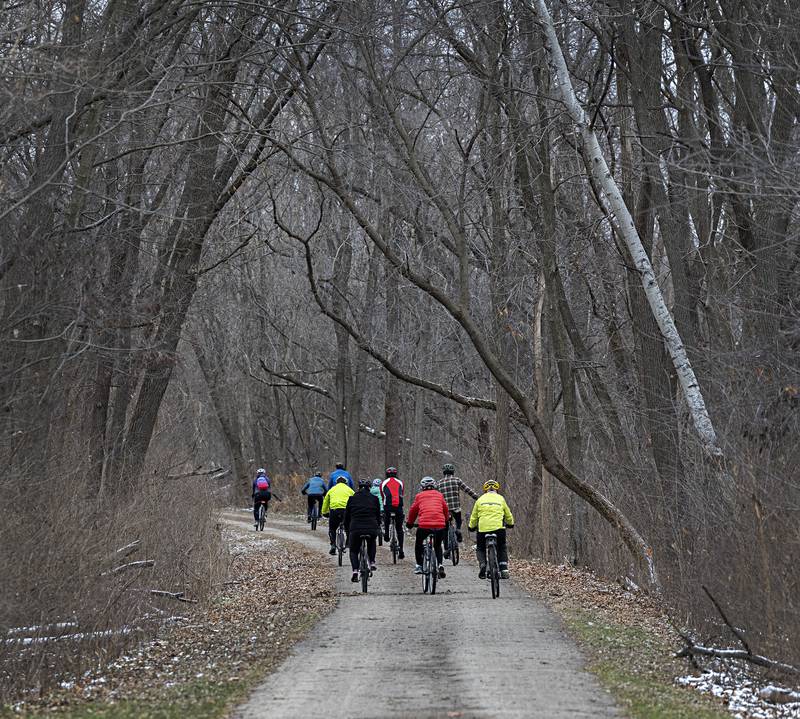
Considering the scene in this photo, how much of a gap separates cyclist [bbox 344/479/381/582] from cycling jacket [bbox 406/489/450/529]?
0.64m

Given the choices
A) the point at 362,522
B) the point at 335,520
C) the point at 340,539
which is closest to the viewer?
the point at 362,522

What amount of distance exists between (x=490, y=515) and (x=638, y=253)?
4.64 meters

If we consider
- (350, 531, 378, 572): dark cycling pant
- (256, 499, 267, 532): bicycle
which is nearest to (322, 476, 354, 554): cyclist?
(350, 531, 378, 572): dark cycling pant

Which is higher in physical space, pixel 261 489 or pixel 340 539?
pixel 261 489

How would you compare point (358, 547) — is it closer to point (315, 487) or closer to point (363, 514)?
point (363, 514)

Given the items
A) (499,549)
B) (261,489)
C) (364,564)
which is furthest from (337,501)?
(261,489)

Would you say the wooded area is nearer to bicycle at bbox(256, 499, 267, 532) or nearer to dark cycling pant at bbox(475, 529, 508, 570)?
dark cycling pant at bbox(475, 529, 508, 570)

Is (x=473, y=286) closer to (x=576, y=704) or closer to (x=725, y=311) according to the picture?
(x=725, y=311)

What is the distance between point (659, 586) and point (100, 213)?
10050mm

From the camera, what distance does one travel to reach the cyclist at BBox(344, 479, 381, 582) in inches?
766

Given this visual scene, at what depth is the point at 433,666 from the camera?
11586mm

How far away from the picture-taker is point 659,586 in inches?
699

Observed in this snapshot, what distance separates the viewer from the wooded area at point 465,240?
1290cm

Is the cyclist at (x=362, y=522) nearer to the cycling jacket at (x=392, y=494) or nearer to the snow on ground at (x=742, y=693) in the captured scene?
the cycling jacket at (x=392, y=494)
